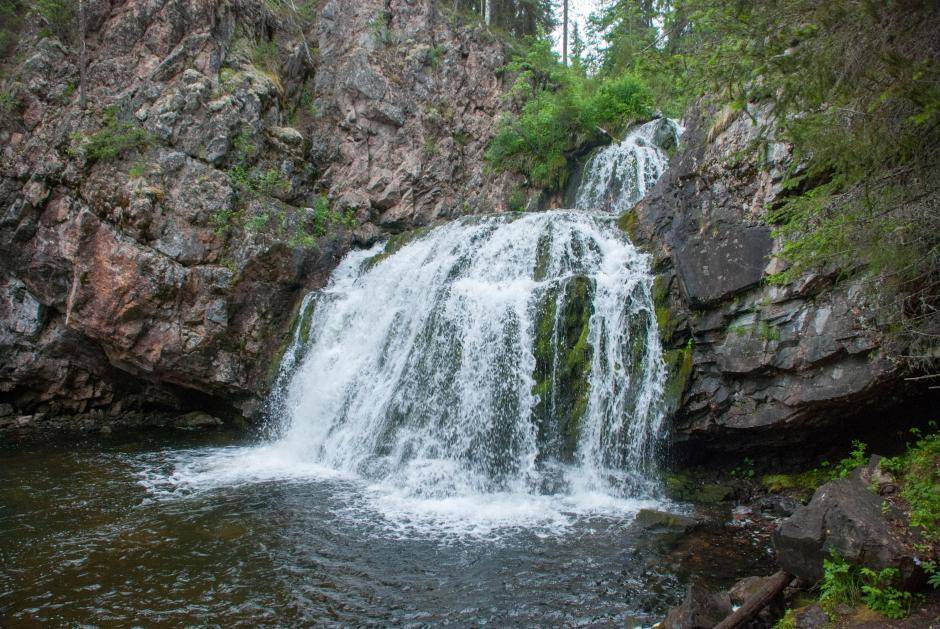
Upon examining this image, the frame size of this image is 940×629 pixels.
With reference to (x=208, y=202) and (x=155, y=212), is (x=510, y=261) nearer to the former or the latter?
(x=208, y=202)

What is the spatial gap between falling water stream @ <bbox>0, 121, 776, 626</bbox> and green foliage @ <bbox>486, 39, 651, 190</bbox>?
3405 mm

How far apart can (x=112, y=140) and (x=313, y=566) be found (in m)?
12.3

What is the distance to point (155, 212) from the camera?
41.7ft

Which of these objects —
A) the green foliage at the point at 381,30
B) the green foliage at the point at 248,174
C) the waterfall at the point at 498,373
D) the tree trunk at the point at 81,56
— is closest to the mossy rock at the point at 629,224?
the waterfall at the point at 498,373

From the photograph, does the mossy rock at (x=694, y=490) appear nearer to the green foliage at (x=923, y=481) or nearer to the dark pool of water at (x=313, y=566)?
the dark pool of water at (x=313, y=566)

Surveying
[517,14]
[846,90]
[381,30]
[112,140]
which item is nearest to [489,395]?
[846,90]

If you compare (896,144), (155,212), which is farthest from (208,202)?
(896,144)

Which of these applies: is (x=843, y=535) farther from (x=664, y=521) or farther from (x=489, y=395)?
(x=489, y=395)

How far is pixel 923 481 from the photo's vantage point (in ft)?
17.3

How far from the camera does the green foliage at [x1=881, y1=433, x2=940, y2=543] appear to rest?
4746mm

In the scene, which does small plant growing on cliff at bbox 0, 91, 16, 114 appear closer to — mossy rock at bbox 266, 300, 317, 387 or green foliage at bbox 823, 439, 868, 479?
mossy rock at bbox 266, 300, 317, 387

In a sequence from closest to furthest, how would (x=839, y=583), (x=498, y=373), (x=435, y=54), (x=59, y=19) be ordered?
(x=839, y=583) → (x=498, y=373) → (x=59, y=19) → (x=435, y=54)

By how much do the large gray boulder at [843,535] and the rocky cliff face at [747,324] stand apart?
7.58 feet

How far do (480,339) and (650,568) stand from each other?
5.24 meters
